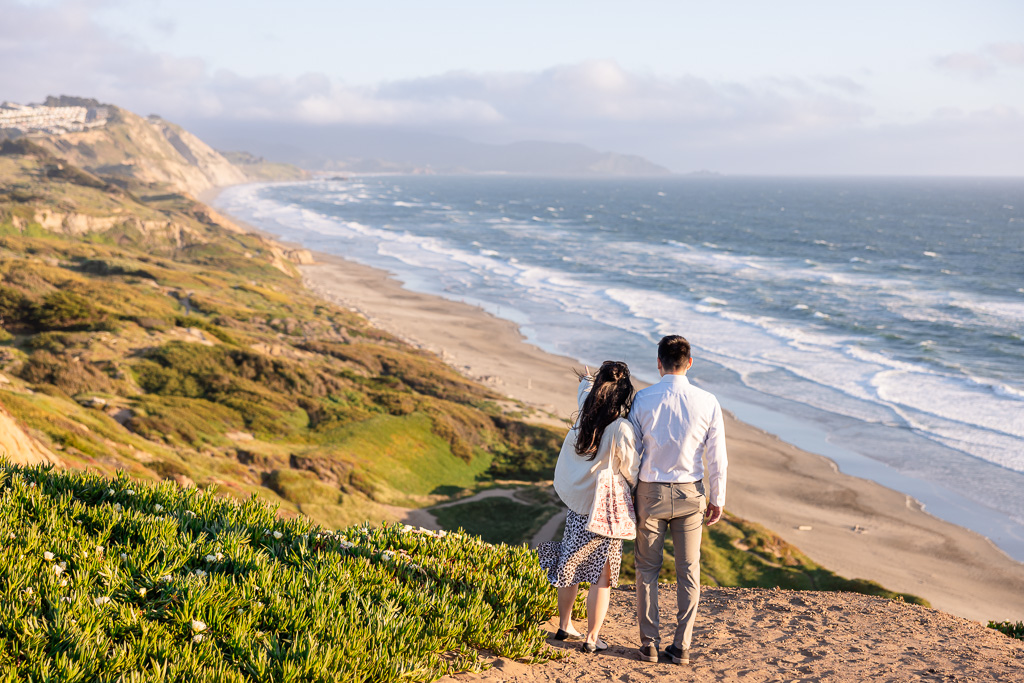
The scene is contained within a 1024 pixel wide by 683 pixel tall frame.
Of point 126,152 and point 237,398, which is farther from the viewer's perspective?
point 126,152

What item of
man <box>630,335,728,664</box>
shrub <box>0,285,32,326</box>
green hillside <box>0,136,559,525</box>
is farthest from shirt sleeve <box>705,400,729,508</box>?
shrub <box>0,285,32,326</box>

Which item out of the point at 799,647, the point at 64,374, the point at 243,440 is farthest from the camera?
the point at 64,374

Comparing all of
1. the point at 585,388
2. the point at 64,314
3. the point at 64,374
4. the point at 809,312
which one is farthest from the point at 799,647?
the point at 809,312

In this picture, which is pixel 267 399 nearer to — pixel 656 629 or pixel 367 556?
pixel 367 556

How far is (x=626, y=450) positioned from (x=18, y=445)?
911 centimetres

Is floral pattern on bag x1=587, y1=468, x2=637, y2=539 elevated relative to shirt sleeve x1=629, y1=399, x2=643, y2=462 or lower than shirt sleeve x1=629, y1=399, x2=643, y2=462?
lower

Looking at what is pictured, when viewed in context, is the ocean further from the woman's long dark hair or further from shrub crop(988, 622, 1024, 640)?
the woman's long dark hair

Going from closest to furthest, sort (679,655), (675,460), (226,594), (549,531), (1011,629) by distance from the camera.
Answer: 1. (226,594)
2. (675,460)
3. (679,655)
4. (1011,629)
5. (549,531)

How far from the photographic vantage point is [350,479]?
18.0 m

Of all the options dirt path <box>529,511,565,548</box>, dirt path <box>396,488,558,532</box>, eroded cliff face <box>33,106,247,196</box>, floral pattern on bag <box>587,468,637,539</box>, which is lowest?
dirt path <box>396,488,558,532</box>

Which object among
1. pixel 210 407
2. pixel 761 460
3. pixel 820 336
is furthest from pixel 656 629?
pixel 820 336

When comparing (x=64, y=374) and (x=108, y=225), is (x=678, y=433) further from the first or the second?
(x=108, y=225)

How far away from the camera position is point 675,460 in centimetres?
583

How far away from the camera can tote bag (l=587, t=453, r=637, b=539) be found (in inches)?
228
